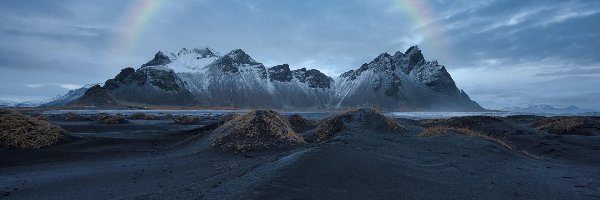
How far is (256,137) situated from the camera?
18.1 meters

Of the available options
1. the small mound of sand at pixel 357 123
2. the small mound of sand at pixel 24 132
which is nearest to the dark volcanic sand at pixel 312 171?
the small mound of sand at pixel 24 132

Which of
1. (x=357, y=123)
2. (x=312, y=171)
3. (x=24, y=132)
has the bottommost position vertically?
(x=312, y=171)

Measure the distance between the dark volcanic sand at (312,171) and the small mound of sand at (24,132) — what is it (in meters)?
0.81

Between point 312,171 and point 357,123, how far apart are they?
14242 mm

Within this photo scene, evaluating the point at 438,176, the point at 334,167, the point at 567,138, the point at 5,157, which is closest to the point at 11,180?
the point at 5,157

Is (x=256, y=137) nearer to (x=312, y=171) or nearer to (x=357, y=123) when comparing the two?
(x=357, y=123)

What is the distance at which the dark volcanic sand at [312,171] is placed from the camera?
8453 mm

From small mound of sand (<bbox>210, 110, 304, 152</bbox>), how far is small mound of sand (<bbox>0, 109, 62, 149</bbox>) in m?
7.69

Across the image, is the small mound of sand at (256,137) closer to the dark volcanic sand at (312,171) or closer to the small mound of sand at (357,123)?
the dark volcanic sand at (312,171)

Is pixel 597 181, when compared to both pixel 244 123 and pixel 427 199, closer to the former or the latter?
pixel 427 199

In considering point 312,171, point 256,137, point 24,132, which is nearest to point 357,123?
point 256,137

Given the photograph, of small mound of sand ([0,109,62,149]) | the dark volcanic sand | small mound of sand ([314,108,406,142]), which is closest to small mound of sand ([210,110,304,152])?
the dark volcanic sand

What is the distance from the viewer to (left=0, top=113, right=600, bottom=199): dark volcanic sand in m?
8.45

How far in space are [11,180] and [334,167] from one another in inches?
376
